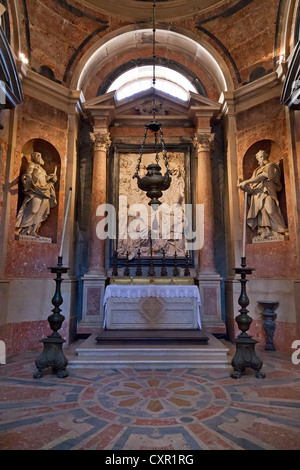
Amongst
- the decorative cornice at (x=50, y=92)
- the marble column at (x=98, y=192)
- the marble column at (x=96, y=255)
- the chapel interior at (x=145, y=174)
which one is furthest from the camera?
the marble column at (x=98, y=192)

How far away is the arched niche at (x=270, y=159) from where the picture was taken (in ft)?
20.5

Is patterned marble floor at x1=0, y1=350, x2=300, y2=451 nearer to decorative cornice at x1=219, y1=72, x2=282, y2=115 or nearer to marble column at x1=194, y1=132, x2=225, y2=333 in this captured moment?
marble column at x1=194, y1=132, x2=225, y2=333

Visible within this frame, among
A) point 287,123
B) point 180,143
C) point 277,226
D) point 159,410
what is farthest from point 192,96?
point 159,410

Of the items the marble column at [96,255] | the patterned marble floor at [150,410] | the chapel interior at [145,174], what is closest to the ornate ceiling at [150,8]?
the chapel interior at [145,174]

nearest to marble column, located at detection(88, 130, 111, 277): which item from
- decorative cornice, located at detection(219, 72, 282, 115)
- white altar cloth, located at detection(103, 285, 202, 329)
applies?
white altar cloth, located at detection(103, 285, 202, 329)

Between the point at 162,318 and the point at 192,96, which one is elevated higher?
the point at 192,96

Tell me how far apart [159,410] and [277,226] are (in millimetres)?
4400

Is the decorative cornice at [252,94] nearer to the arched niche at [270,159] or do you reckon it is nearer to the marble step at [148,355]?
the arched niche at [270,159]

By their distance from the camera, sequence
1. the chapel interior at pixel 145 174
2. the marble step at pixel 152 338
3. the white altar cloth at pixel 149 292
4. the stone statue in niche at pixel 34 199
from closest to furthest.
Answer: the marble step at pixel 152 338
the chapel interior at pixel 145 174
the white altar cloth at pixel 149 292
the stone statue in niche at pixel 34 199

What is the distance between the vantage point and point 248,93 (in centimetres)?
678

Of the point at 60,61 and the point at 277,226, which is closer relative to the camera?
the point at 277,226

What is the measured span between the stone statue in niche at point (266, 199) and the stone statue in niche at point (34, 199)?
4.14 meters

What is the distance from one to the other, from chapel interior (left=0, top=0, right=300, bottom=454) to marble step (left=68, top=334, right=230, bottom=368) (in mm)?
32
